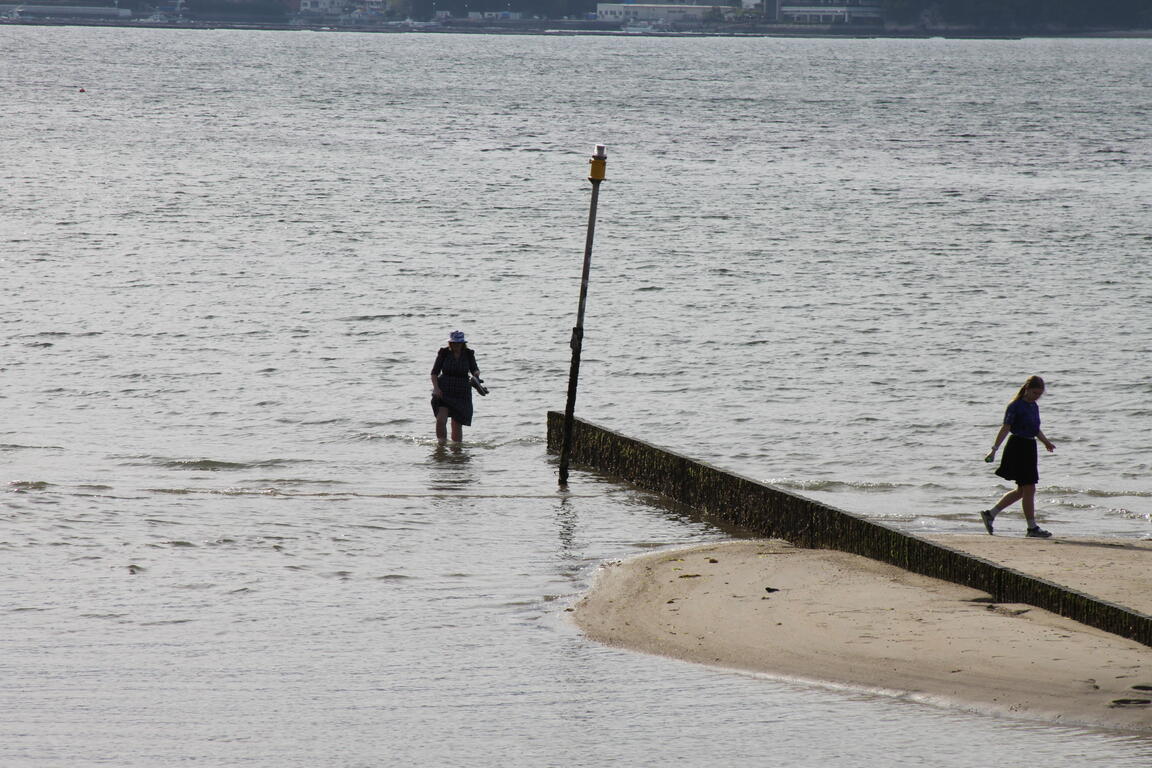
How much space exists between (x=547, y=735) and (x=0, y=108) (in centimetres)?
10040

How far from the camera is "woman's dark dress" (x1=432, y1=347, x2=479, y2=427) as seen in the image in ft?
59.9

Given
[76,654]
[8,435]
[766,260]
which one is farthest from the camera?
[766,260]

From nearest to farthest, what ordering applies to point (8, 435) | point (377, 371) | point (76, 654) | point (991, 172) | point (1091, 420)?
point (76, 654) → point (8, 435) → point (1091, 420) → point (377, 371) → point (991, 172)

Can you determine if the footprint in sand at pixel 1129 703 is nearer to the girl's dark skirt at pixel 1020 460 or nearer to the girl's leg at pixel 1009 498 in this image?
the girl's dark skirt at pixel 1020 460

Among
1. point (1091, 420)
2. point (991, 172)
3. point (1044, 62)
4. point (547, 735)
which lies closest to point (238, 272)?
point (1091, 420)

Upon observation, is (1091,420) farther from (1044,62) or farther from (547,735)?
(1044,62)

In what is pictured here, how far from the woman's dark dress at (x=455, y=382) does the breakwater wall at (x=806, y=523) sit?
1.08m

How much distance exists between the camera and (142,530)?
1384 cm

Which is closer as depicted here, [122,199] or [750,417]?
[750,417]

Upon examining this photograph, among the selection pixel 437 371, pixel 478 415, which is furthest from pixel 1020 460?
pixel 478 415

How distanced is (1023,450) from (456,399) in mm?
7312

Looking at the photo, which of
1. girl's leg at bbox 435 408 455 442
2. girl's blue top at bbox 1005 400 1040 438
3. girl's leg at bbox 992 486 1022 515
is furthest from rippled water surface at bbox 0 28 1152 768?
girl's blue top at bbox 1005 400 1040 438

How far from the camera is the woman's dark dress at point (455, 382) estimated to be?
1825 centimetres

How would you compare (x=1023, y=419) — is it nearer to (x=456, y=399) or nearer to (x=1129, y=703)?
(x=1129, y=703)
